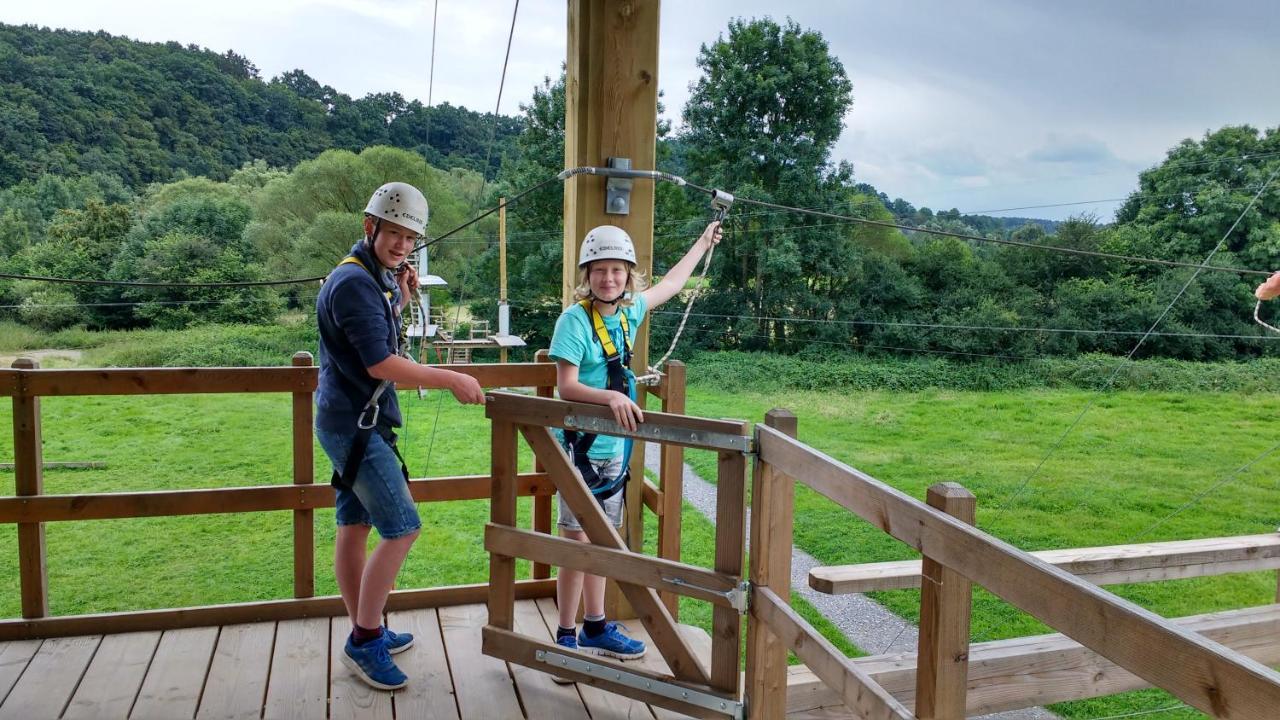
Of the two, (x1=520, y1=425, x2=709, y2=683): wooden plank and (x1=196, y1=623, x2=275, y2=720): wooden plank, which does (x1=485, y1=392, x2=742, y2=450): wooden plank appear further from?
(x1=196, y1=623, x2=275, y2=720): wooden plank

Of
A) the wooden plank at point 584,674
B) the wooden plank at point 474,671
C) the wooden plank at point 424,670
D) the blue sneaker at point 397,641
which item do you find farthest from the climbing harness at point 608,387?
the blue sneaker at point 397,641

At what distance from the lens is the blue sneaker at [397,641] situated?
2965 mm

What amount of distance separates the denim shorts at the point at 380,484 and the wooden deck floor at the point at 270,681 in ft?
1.75

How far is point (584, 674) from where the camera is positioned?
2.60 metres

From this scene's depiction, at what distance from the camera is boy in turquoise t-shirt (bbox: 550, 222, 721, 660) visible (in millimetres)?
2588

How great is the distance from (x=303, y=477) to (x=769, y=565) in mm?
1800

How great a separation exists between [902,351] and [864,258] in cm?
322

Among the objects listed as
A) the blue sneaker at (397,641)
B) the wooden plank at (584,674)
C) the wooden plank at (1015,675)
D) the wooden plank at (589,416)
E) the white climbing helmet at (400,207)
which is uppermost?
the white climbing helmet at (400,207)

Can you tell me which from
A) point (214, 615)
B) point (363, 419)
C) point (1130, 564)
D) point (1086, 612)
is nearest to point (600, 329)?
point (363, 419)

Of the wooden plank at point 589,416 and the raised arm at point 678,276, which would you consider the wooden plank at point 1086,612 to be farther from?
the raised arm at point 678,276

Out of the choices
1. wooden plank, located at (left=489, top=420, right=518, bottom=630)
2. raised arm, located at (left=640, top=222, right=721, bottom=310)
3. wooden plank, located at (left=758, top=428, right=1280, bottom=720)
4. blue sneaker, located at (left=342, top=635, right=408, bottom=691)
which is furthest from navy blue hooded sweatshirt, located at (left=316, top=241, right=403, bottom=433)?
wooden plank, located at (left=758, top=428, right=1280, bottom=720)

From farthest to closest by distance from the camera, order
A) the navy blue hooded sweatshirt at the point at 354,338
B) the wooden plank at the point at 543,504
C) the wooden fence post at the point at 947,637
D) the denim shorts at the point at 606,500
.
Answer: the wooden plank at the point at 543,504 < the denim shorts at the point at 606,500 < the navy blue hooded sweatshirt at the point at 354,338 < the wooden fence post at the point at 947,637

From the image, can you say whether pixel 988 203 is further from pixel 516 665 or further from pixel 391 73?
pixel 516 665

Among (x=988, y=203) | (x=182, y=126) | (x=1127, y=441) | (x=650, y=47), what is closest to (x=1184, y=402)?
(x=1127, y=441)
